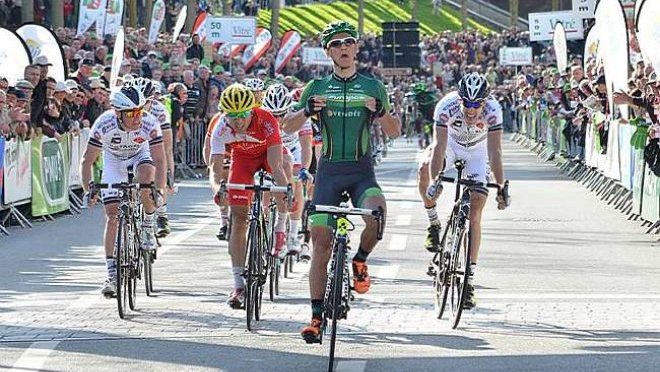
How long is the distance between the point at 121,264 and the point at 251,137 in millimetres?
1338

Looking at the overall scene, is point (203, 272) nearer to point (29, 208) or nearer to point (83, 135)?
point (29, 208)

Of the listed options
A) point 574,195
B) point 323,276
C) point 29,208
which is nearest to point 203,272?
point 323,276

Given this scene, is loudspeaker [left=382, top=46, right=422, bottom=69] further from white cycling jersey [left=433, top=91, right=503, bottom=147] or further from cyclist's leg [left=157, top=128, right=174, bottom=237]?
white cycling jersey [left=433, top=91, right=503, bottom=147]

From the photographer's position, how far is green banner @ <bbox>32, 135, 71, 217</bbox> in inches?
906

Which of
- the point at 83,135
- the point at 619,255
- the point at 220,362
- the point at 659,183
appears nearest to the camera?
the point at 220,362

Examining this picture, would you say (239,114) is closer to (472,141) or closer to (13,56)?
(472,141)

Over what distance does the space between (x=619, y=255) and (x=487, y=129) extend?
17.7 ft

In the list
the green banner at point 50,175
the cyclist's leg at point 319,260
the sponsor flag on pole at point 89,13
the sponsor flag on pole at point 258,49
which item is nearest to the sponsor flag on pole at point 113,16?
the sponsor flag on pole at point 89,13

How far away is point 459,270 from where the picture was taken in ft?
40.1

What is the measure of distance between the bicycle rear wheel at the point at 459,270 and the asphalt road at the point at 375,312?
0.46 ft

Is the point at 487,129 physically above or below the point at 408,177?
above

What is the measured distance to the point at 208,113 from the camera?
35.0 m

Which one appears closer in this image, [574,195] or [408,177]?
[574,195]

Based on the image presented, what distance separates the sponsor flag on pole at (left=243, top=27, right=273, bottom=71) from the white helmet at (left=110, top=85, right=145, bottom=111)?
36.0 m
